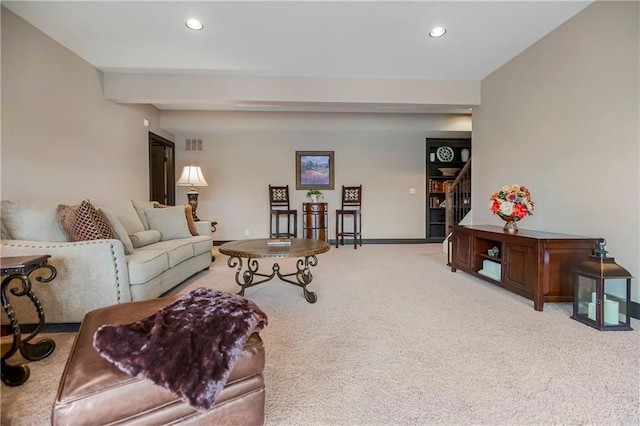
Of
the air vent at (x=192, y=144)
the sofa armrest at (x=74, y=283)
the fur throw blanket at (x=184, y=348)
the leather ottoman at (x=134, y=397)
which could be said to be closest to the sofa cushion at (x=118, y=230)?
the sofa armrest at (x=74, y=283)

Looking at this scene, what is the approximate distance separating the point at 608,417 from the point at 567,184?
234 centimetres

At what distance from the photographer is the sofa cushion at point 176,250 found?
2.89 meters

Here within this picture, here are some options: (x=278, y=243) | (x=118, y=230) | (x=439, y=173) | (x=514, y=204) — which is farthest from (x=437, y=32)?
(x=439, y=173)

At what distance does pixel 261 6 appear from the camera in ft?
8.57

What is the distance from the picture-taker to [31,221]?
7.43ft

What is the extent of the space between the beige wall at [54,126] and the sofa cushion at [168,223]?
762 mm

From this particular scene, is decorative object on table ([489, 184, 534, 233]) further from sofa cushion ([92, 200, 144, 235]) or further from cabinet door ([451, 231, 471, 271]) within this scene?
sofa cushion ([92, 200, 144, 235])

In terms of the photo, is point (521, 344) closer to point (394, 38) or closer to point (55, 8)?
point (394, 38)

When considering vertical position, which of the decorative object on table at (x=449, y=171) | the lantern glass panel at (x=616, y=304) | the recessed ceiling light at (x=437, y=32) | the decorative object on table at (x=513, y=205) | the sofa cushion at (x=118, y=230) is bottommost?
the lantern glass panel at (x=616, y=304)

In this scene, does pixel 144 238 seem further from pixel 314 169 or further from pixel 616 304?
pixel 616 304

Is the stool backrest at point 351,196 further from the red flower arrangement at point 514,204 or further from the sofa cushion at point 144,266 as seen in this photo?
the sofa cushion at point 144,266

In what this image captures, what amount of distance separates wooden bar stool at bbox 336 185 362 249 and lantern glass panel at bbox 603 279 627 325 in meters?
4.00

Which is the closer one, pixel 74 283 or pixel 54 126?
pixel 74 283

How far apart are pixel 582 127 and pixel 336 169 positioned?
13.7ft
